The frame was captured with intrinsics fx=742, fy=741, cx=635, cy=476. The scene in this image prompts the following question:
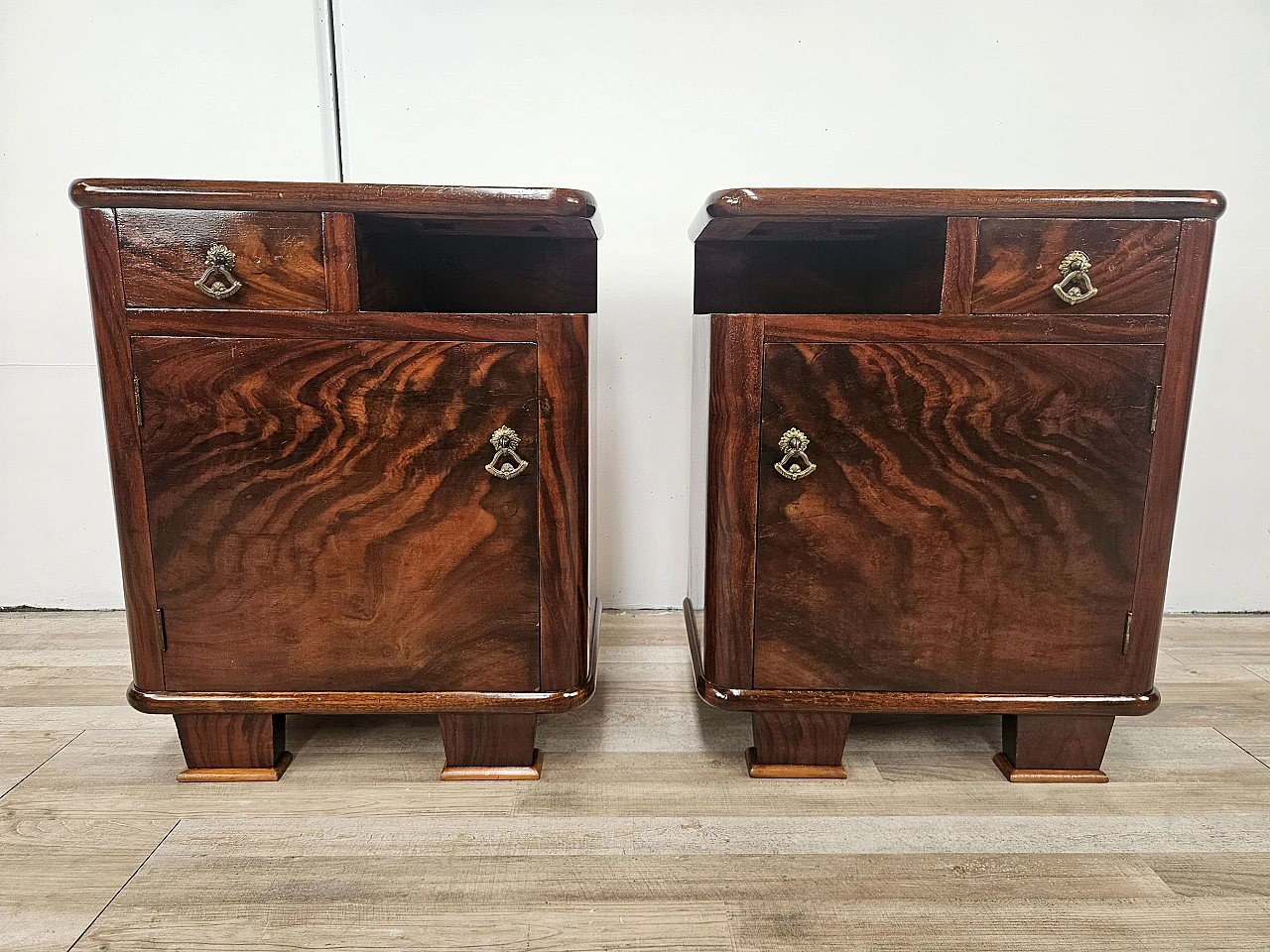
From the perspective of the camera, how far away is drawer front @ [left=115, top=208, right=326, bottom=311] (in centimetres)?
90

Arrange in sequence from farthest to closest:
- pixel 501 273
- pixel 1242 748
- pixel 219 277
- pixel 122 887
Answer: pixel 501 273
pixel 1242 748
pixel 219 277
pixel 122 887

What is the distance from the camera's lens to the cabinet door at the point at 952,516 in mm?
943

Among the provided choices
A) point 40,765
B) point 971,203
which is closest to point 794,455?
point 971,203

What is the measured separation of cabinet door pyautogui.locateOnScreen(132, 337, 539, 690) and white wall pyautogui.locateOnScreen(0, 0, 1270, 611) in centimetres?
67

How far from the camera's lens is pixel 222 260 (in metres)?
0.91

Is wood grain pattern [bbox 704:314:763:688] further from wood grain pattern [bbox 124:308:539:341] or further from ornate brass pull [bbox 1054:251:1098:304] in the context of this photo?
ornate brass pull [bbox 1054:251:1098:304]

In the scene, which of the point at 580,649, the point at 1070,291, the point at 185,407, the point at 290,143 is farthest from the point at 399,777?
the point at 290,143

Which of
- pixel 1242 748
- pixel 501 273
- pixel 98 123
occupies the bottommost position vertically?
pixel 1242 748

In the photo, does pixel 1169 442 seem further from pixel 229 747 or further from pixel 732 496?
pixel 229 747

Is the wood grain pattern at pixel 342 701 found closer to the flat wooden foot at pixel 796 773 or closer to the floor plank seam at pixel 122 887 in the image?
the floor plank seam at pixel 122 887

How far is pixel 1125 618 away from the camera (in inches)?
39.1

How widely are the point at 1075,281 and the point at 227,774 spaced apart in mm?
1297

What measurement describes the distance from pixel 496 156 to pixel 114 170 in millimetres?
786

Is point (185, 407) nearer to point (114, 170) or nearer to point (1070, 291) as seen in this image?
point (114, 170)
